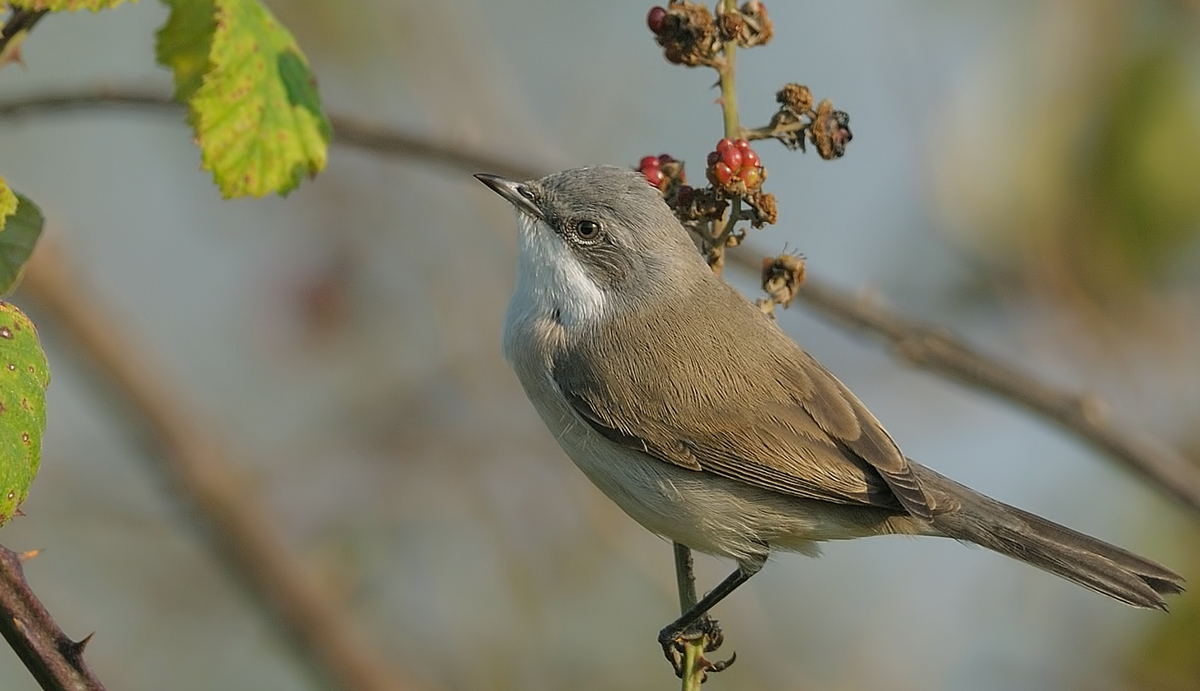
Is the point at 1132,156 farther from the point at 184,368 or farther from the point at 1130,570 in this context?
the point at 184,368

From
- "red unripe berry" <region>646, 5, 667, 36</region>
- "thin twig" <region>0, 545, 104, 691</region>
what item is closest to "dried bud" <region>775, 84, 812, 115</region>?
"red unripe berry" <region>646, 5, 667, 36</region>

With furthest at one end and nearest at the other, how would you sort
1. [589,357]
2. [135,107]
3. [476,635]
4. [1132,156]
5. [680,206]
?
[476,635] < [1132,156] < [589,357] < [135,107] < [680,206]

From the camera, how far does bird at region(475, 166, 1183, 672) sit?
11.0 feet

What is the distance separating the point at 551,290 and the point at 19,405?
203 cm

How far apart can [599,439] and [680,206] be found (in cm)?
79

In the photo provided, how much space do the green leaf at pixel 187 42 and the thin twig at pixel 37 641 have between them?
1.23 meters

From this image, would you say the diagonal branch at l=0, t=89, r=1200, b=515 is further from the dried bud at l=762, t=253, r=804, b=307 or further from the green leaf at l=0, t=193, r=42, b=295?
the green leaf at l=0, t=193, r=42, b=295

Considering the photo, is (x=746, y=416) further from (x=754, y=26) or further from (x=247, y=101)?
(x=247, y=101)

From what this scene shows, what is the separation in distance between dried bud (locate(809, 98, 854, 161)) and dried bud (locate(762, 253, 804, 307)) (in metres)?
0.33

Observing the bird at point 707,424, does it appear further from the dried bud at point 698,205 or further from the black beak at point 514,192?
the dried bud at point 698,205

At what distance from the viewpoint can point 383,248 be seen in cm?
599

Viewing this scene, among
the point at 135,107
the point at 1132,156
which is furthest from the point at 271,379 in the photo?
the point at 1132,156

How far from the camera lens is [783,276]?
305 cm

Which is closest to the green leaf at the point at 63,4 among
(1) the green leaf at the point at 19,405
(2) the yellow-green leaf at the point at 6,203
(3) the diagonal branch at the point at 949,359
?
(2) the yellow-green leaf at the point at 6,203
